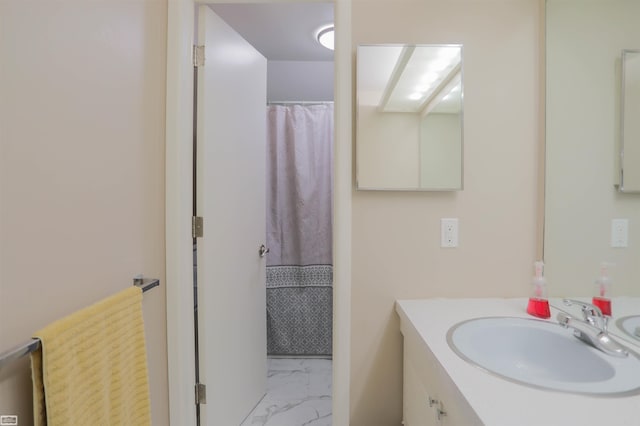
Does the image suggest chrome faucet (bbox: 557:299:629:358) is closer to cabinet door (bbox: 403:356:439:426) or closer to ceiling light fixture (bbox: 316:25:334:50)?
cabinet door (bbox: 403:356:439:426)

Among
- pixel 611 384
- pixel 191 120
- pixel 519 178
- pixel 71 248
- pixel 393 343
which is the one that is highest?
pixel 191 120

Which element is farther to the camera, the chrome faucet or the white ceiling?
the white ceiling

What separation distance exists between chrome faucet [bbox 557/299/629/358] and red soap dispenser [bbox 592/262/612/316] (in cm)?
4

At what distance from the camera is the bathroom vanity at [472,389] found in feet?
1.97

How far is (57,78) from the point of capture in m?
0.70

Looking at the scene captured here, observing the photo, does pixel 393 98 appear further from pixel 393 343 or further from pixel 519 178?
pixel 393 343

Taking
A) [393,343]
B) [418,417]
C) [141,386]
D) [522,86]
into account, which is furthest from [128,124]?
[522,86]

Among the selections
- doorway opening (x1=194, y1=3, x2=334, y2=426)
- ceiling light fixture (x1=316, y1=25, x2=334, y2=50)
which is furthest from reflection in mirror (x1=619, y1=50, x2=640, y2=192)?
doorway opening (x1=194, y1=3, x2=334, y2=426)

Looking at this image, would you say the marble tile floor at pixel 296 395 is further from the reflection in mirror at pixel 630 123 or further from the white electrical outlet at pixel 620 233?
the reflection in mirror at pixel 630 123

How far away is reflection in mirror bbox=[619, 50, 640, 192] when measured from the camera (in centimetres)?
85

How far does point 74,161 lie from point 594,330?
150cm

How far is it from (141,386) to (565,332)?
4.32 feet

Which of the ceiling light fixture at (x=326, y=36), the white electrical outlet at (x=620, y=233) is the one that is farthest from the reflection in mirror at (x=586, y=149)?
→ the ceiling light fixture at (x=326, y=36)

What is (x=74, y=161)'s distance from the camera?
29.6 inches
